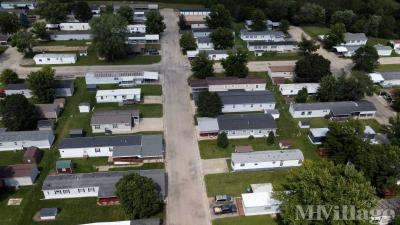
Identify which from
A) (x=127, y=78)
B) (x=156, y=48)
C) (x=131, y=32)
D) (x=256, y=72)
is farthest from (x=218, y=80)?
(x=131, y=32)

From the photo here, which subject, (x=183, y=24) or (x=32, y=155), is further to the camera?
(x=183, y=24)

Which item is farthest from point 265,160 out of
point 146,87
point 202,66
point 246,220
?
point 146,87

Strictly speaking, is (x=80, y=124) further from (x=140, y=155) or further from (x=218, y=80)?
(x=218, y=80)

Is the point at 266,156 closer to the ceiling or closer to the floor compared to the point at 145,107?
closer to the floor

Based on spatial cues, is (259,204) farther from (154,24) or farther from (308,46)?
(154,24)

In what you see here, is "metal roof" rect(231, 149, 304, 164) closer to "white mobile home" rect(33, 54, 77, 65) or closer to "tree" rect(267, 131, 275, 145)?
"tree" rect(267, 131, 275, 145)

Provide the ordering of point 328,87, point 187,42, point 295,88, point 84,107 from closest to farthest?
point 84,107 < point 328,87 < point 295,88 < point 187,42

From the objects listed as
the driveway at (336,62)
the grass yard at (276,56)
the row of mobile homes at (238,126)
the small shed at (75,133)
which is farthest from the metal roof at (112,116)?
the driveway at (336,62)
